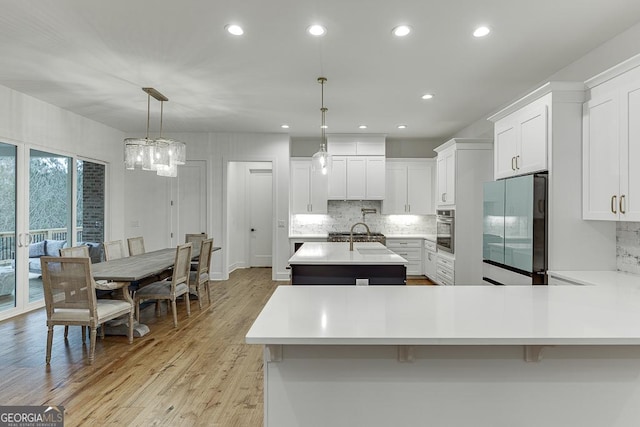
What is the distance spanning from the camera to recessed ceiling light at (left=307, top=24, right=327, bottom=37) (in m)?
2.74

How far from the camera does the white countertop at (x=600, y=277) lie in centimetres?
238

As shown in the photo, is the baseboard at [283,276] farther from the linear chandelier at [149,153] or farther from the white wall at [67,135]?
the linear chandelier at [149,153]

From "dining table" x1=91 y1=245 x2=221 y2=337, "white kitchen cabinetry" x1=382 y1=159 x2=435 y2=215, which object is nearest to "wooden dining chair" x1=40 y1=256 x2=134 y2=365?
"dining table" x1=91 y1=245 x2=221 y2=337

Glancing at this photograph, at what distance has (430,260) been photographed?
6.25 m

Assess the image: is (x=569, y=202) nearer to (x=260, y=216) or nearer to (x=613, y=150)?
(x=613, y=150)

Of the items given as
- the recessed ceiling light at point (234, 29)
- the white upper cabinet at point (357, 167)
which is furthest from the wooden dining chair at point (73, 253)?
the white upper cabinet at point (357, 167)

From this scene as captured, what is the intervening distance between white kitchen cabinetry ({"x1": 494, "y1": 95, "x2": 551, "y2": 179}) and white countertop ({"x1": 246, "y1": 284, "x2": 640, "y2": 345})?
4.40 feet

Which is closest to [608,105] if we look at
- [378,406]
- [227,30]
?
[378,406]

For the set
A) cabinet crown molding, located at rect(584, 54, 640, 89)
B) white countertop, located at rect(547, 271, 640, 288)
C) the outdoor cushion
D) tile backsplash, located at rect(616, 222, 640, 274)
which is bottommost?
the outdoor cushion

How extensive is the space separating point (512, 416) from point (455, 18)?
8.55ft

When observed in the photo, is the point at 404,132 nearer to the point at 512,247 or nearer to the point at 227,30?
the point at 512,247

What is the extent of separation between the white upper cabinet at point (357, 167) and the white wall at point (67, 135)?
153 inches

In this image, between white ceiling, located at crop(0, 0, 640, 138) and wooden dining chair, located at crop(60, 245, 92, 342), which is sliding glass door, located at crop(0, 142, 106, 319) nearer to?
white ceiling, located at crop(0, 0, 640, 138)

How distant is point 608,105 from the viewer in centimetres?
256
